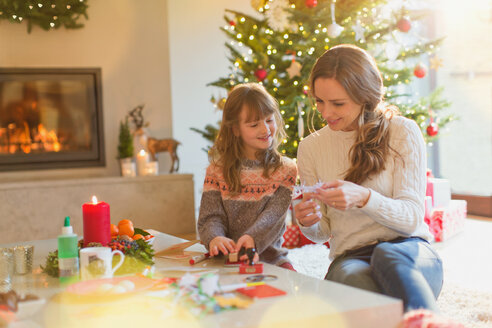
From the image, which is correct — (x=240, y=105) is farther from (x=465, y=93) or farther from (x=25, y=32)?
(x=465, y=93)

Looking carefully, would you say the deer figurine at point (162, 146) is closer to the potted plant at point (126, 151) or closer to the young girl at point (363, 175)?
the potted plant at point (126, 151)

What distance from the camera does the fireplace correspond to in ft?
13.8

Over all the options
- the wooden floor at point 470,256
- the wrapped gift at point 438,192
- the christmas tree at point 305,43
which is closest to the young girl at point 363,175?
the wooden floor at point 470,256

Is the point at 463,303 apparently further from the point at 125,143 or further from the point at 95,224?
the point at 125,143

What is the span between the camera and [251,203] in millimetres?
1847

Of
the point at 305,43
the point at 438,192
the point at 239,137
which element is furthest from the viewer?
the point at 438,192

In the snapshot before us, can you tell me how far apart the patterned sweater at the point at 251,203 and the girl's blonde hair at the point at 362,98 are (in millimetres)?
275

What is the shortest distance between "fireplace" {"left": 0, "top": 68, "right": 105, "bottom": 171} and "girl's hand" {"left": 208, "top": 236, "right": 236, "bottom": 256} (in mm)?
3069

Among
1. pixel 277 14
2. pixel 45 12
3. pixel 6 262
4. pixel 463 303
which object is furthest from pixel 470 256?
pixel 45 12

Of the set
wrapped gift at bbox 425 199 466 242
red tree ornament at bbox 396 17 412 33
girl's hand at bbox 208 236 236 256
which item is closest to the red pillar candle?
girl's hand at bbox 208 236 236 256

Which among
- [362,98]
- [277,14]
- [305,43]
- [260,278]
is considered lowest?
[260,278]

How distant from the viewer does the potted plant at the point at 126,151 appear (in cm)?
430

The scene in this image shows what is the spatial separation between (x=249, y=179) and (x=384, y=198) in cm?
55

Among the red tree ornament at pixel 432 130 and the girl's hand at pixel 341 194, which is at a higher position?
the red tree ornament at pixel 432 130
